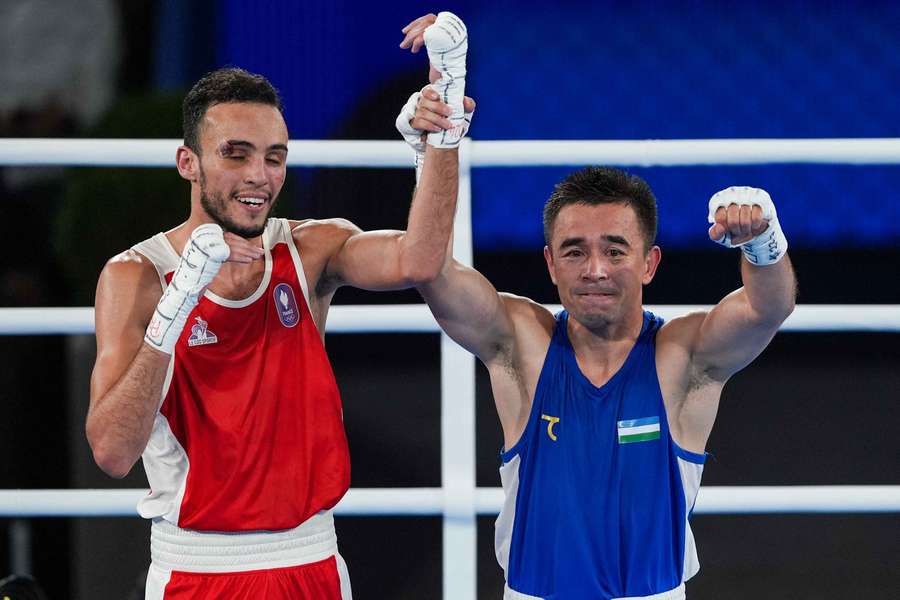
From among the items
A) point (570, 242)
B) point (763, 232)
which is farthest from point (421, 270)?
point (763, 232)

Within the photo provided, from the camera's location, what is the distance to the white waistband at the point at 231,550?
6.82 feet

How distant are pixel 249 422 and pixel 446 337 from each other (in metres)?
0.62

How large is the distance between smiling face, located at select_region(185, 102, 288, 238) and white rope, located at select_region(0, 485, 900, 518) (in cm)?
73

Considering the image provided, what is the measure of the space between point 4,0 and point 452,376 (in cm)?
494

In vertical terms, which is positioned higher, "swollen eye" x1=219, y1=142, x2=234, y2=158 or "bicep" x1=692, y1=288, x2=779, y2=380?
"swollen eye" x1=219, y1=142, x2=234, y2=158

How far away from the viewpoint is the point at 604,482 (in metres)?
2.12

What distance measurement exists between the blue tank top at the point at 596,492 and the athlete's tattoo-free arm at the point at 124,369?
0.66 metres

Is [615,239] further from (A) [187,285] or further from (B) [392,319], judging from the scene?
(A) [187,285]

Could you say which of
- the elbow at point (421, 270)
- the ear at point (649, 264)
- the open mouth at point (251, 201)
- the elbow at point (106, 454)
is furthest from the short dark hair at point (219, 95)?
the ear at point (649, 264)

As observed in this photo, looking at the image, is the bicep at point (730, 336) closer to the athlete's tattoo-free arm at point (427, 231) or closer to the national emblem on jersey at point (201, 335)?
the athlete's tattoo-free arm at point (427, 231)

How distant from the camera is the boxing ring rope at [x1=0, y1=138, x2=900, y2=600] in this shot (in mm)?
2545

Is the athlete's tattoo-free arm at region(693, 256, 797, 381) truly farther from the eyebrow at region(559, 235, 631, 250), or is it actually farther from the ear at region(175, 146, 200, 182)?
the ear at region(175, 146, 200, 182)

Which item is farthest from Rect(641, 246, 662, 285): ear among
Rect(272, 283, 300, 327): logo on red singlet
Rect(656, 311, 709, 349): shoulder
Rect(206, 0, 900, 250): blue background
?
Rect(206, 0, 900, 250): blue background

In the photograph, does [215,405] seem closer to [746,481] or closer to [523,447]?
[523,447]
